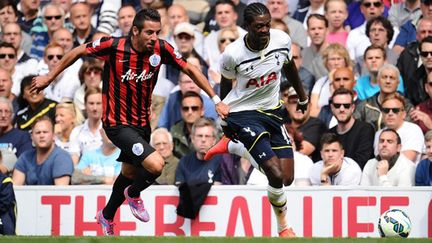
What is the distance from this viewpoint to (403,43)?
18.3 meters

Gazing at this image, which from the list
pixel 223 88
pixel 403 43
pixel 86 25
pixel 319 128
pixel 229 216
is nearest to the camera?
pixel 223 88

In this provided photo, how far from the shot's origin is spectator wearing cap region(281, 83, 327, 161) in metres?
16.6

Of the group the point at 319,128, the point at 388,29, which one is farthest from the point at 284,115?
the point at 388,29

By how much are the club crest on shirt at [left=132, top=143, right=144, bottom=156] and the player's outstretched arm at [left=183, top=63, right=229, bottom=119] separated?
87cm

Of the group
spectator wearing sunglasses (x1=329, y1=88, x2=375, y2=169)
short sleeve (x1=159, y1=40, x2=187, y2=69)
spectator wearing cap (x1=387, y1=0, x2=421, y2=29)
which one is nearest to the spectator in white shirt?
spectator wearing sunglasses (x1=329, y1=88, x2=375, y2=169)

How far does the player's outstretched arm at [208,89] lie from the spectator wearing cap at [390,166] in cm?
313

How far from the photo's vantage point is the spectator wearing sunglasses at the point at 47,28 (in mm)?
20188

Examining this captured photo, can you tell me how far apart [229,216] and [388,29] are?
3.94 m

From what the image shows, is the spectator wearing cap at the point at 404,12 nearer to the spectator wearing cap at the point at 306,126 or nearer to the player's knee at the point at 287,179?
the spectator wearing cap at the point at 306,126

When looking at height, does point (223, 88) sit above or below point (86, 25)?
below

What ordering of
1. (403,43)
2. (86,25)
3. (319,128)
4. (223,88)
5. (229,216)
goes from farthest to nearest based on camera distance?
(86,25) < (403,43) < (319,128) < (229,216) < (223,88)

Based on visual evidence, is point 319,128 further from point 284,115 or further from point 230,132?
point 230,132

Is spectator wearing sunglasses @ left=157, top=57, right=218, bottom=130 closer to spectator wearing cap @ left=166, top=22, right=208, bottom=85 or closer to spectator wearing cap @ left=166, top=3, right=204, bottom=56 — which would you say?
spectator wearing cap @ left=166, top=22, right=208, bottom=85

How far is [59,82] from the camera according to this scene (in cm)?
1911
